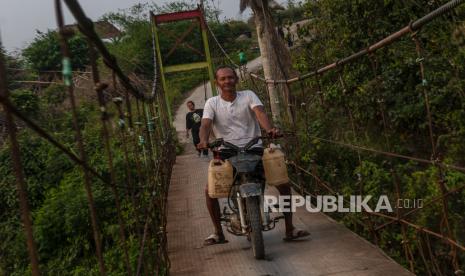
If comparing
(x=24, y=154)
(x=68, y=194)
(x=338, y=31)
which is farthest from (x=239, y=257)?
(x=24, y=154)

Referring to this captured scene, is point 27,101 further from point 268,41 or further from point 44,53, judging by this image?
point 44,53

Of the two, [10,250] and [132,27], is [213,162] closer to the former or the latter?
[10,250]

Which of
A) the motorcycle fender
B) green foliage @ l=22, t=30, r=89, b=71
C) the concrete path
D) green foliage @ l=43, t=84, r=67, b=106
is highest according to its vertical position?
green foliage @ l=22, t=30, r=89, b=71

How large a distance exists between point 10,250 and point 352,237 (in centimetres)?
430

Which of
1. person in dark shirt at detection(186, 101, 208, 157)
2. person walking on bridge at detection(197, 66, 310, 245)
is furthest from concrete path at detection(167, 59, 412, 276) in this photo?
person in dark shirt at detection(186, 101, 208, 157)

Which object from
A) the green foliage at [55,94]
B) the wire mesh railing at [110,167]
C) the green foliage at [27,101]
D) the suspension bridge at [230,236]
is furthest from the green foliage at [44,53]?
the suspension bridge at [230,236]

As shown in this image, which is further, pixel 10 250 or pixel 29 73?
pixel 29 73

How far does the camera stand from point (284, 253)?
328 cm

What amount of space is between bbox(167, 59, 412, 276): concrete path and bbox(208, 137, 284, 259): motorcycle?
0.16m

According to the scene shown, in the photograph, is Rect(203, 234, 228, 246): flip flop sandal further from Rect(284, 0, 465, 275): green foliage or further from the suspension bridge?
Rect(284, 0, 465, 275): green foliage

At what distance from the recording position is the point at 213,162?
3211 mm

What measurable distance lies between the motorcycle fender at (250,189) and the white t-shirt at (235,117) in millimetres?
328

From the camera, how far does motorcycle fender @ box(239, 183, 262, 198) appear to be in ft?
9.89
